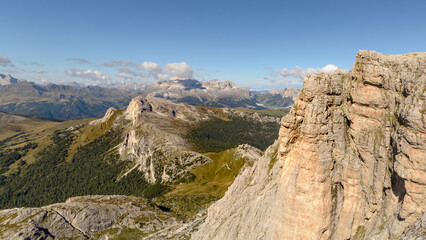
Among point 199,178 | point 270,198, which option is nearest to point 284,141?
point 270,198

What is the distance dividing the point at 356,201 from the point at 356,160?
579 cm

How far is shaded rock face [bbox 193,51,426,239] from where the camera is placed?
78.9ft

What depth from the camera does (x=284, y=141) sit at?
31406 millimetres

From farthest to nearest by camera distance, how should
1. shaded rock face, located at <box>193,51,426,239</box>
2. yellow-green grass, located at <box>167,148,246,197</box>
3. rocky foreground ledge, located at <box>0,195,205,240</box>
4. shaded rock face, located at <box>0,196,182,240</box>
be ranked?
1. yellow-green grass, located at <box>167,148,246,197</box>
2. shaded rock face, located at <box>0,196,182,240</box>
3. rocky foreground ledge, located at <box>0,195,205,240</box>
4. shaded rock face, located at <box>193,51,426,239</box>

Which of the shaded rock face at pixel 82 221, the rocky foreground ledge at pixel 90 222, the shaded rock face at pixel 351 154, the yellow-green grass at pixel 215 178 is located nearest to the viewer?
the shaded rock face at pixel 351 154

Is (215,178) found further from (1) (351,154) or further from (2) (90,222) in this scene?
(1) (351,154)

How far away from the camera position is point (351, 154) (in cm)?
2881

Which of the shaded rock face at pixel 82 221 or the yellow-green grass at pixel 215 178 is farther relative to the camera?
the yellow-green grass at pixel 215 178

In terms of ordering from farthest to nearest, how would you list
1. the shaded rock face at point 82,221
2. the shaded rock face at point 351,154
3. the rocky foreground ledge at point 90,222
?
the shaded rock face at point 82,221
the rocky foreground ledge at point 90,222
the shaded rock face at point 351,154

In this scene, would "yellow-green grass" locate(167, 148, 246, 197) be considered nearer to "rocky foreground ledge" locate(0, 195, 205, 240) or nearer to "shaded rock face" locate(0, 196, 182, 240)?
"rocky foreground ledge" locate(0, 195, 205, 240)

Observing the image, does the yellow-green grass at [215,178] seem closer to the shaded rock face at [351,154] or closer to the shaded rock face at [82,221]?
Answer: the shaded rock face at [82,221]

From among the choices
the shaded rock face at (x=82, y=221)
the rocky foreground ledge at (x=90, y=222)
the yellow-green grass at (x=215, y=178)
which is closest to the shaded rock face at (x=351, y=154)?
the rocky foreground ledge at (x=90, y=222)

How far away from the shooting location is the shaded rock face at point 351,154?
24.0 metres

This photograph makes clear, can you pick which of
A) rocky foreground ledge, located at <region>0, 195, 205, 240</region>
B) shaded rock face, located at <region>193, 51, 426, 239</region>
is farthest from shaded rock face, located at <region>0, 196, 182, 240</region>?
shaded rock face, located at <region>193, 51, 426, 239</region>
